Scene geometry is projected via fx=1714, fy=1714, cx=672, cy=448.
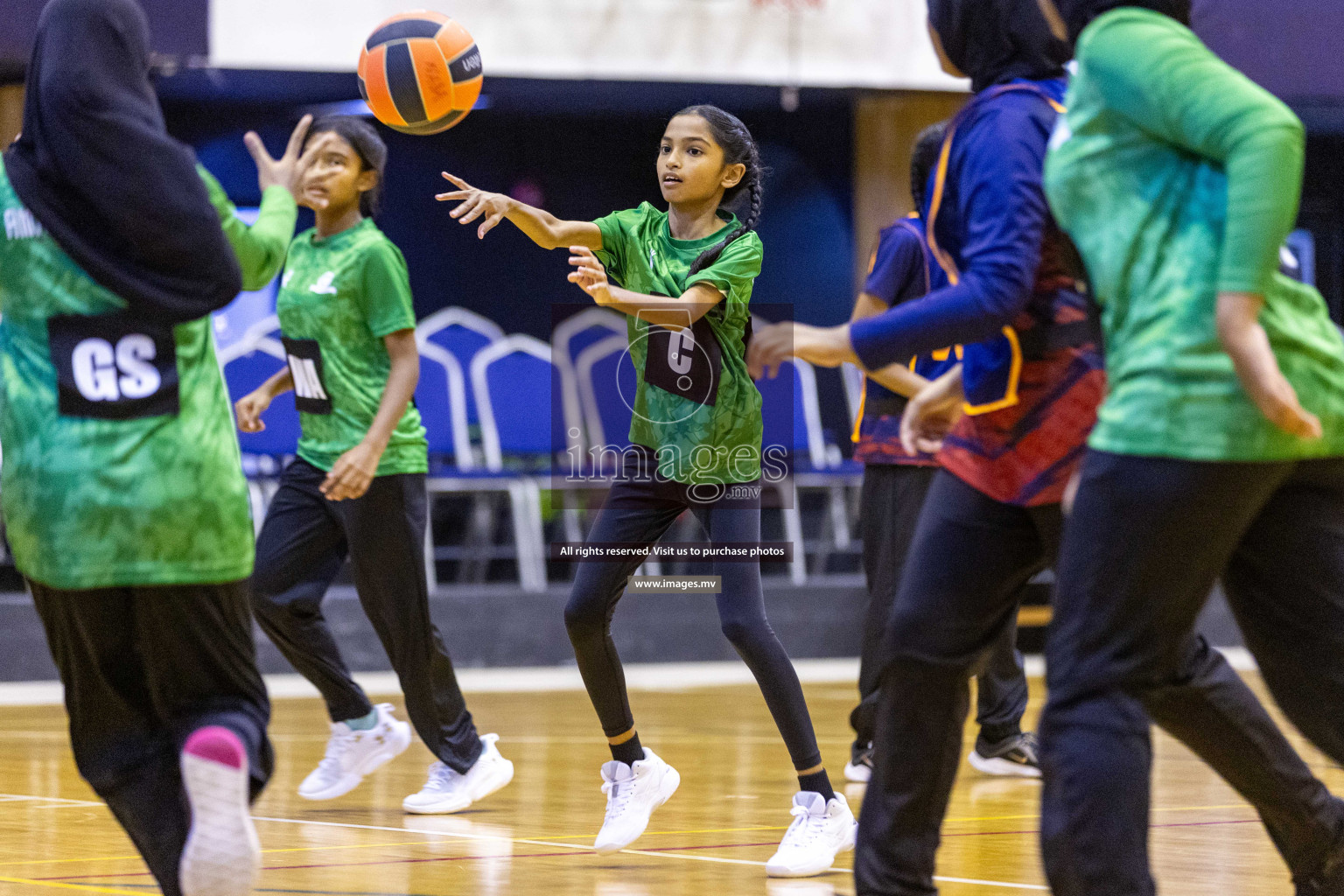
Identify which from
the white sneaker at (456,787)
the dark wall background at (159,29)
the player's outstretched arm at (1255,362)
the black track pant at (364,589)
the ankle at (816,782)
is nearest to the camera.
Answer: the player's outstretched arm at (1255,362)

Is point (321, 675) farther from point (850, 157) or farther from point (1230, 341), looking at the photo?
point (850, 157)

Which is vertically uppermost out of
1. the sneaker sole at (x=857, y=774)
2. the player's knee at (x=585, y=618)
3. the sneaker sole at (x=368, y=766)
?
the player's knee at (x=585, y=618)

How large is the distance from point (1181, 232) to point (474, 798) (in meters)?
3.23

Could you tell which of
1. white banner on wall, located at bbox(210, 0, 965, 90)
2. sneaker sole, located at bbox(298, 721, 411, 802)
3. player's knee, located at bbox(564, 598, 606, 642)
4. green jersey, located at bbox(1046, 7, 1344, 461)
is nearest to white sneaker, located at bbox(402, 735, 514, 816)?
sneaker sole, located at bbox(298, 721, 411, 802)

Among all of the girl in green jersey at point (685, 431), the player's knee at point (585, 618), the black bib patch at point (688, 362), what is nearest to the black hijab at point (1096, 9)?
the girl in green jersey at point (685, 431)

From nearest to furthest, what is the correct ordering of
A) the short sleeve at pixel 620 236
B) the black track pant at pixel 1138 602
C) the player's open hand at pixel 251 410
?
the black track pant at pixel 1138 602 < the short sleeve at pixel 620 236 < the player's open hand at pixel 251 410

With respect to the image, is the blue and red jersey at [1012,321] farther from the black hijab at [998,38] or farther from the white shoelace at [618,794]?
the white shoelace at [618,794]

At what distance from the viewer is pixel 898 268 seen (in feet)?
17.5

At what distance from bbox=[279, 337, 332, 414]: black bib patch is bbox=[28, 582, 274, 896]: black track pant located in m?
2.13

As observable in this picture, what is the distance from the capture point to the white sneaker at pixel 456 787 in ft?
16.6

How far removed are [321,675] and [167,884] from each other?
7.70 feet

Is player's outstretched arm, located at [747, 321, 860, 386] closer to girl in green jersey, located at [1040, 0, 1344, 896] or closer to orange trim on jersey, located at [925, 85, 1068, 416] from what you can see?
orange trim on jersey, located at [925, 85, 1068, 416]

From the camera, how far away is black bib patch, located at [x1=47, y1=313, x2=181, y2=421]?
2.84 meters

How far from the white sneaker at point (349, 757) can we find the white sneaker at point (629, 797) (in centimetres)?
116
